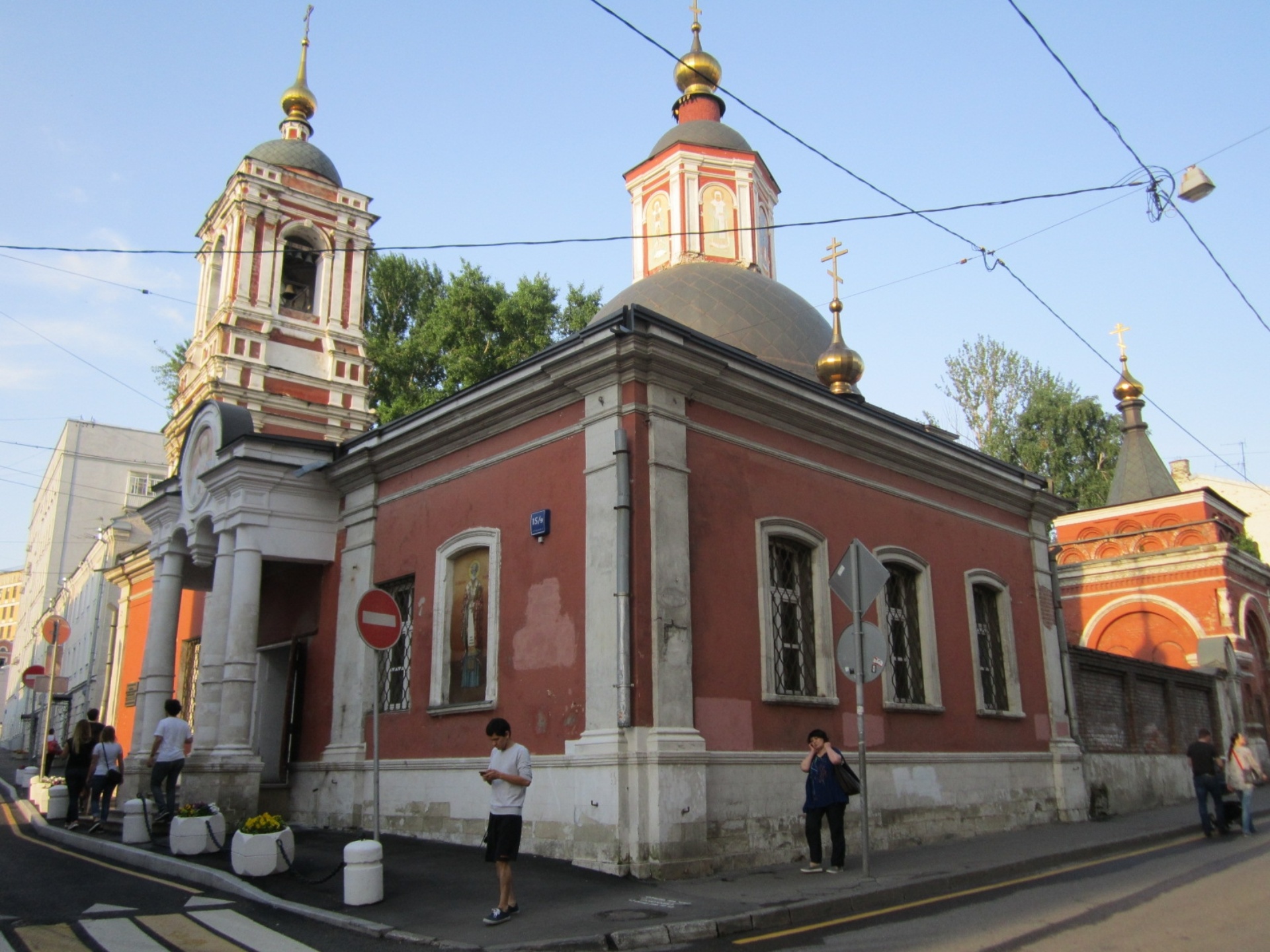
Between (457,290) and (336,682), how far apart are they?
67.5 ft

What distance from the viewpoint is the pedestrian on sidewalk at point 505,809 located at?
24.7 ft

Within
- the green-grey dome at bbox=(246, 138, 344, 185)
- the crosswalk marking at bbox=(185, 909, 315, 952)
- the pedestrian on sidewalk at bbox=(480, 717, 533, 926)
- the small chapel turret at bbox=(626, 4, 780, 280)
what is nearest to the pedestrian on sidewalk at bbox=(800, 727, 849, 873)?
the pedestrian on sidewalk at bbox=(480, 717, 533, 926)

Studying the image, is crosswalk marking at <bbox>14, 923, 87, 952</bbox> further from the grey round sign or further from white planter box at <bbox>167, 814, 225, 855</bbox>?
the grey round sign

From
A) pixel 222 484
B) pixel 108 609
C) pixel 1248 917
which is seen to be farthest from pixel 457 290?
pixel 1248 917

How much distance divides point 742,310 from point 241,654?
10.3 metres

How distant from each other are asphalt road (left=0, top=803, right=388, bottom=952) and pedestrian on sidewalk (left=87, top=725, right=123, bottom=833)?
3.04 metres

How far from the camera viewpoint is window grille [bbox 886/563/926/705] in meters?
13.5

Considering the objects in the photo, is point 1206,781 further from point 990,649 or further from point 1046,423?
point 1046,423

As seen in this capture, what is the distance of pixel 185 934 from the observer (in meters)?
7.25

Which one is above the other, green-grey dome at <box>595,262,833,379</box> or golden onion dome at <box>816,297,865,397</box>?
green-grey dome at <box>595,262,833,379</box>

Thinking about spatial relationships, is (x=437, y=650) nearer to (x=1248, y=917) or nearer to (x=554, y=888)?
(x=554, y=888)

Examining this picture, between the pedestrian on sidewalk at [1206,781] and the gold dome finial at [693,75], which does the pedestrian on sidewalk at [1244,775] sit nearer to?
the pedestrian on sidewalk at [1206,781]

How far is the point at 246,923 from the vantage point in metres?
7.66

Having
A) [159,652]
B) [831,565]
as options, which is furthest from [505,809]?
[159,652]
